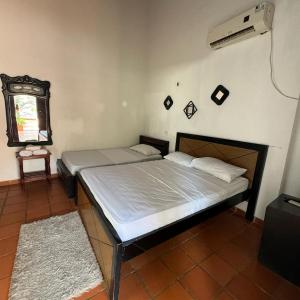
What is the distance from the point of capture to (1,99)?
2871mm

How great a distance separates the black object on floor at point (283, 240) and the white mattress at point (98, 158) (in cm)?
207

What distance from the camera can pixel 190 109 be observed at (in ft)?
10.4

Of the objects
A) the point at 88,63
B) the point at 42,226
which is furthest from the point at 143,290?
the point at 88,63

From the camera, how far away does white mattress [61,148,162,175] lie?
2.72 meters

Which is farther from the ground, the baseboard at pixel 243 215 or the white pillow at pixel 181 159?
the white pillow at pixel 181 159

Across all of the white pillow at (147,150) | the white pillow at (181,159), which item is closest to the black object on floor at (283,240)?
the white pillow at (181,159)

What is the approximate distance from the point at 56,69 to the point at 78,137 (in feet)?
4.13

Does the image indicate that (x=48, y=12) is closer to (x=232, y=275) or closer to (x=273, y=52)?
(x=273, y=52)

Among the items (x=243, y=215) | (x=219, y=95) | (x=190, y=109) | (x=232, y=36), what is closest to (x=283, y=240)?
(x=243, y=215)

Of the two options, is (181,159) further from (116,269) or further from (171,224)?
(116,269)

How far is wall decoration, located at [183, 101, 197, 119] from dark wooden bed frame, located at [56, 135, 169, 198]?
2.45ft

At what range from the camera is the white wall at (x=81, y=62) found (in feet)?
9.43

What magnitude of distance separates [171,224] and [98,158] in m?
1.96

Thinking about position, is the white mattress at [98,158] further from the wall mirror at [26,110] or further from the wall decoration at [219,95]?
the wall decoration at [219,95]
